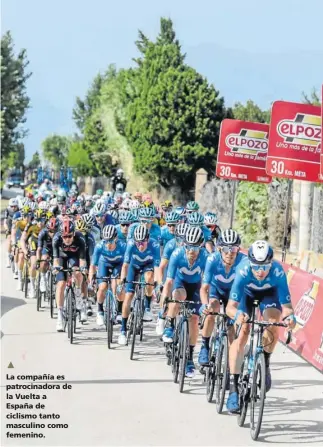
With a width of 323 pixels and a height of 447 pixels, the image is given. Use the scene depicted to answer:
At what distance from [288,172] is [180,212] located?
236cm

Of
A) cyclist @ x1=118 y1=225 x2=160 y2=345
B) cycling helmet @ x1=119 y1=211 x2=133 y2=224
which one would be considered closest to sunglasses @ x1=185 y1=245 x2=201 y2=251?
cyclist @ x1=118 y1=225 x2=160 y2=345

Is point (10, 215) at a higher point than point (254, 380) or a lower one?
higher

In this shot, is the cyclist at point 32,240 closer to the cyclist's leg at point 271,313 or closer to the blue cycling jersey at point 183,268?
the blue cycling jersey at point 183,268

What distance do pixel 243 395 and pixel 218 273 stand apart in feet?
7.19

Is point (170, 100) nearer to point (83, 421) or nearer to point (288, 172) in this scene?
point (288, 172)

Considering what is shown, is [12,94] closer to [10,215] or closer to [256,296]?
[10,215]

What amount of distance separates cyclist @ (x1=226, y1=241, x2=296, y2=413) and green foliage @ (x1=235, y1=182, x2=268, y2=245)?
21.4m

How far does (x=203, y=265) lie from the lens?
12.7 m

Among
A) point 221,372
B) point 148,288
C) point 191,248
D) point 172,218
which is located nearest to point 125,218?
point 172,218

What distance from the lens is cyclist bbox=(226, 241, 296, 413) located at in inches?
387

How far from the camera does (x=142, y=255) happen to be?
15023mm

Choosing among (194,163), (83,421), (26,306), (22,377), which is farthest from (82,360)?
(194,163)

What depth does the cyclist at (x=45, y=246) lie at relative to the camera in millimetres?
18391

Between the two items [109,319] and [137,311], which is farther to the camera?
[109,319]
